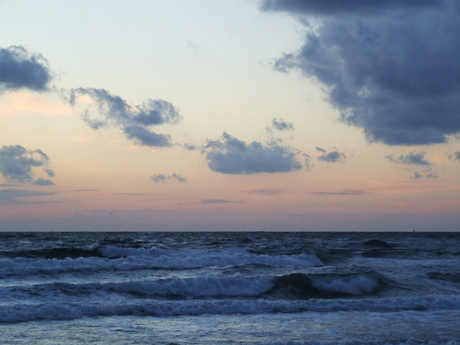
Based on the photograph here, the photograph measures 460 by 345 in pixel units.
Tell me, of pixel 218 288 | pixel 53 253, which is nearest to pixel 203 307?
pixel 218 288

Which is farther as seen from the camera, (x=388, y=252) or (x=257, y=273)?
(x=388, y=252)

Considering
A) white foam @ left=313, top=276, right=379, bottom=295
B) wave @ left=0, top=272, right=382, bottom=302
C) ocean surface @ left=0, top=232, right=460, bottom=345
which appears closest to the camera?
ocean surface @ left=0, top=232, right=460, bottom=345

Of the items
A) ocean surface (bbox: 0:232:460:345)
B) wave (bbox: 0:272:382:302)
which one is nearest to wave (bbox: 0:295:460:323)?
ocean surface (bbox: 0:232:460:345)

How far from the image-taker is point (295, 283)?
19.9 meters

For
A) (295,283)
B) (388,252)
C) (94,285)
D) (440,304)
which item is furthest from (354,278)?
(388,252)

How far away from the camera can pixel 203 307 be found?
568 inches

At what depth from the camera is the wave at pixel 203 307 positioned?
42.2 ft

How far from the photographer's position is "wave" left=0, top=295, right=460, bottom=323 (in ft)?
42.2

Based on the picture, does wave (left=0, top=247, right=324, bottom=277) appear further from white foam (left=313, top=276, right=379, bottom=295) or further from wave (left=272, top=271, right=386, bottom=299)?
white foam (left=313, top=276, right=379, bottom=295)

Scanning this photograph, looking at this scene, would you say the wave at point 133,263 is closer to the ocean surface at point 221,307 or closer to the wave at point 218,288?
the ocean surface at point 221,307

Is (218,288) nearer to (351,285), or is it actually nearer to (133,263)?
(351,285)

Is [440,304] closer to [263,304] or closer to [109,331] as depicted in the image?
[263,304]

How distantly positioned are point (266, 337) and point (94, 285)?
31.7 ft

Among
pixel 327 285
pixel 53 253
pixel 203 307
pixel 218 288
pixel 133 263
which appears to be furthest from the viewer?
pixel 53 253
